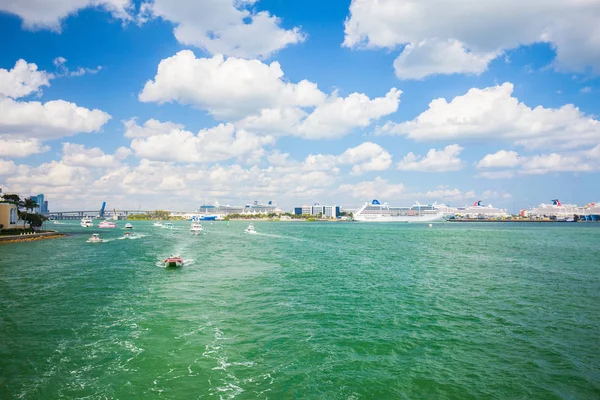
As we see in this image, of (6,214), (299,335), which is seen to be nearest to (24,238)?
(6,214)

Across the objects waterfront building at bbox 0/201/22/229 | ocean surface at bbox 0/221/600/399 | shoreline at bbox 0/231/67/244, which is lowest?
ocean surface at bbox 0/221/600/399

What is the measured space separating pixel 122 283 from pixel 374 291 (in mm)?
20822

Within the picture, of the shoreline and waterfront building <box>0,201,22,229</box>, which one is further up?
waterfront building <box>0,201,22,229</box>

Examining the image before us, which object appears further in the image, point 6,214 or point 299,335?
point 6,214

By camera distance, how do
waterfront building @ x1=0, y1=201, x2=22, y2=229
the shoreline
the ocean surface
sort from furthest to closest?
waterfront building @ x1=0, y1=201, x2=22, y2=229
the shoreline
the ocean surface

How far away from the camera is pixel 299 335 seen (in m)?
18.0

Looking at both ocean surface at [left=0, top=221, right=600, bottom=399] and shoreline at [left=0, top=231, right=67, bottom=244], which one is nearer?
ocean surface at [left=0, top=221, right=600, bottom=399]

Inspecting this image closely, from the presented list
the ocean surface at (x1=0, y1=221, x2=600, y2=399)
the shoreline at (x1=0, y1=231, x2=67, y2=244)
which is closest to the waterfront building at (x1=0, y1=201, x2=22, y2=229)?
the shoreline at (x1=0, y1=231, x2=67, y2=244)

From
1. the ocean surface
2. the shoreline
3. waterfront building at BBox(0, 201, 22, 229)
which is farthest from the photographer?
waterfront building at BBox(0, 201, 22, 229)

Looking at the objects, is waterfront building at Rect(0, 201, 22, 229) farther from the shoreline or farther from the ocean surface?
the ocean surface

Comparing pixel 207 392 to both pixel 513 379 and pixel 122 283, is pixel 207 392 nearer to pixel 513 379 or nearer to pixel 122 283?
pixel 513 379

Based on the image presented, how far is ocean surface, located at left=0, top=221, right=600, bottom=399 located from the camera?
504 inches

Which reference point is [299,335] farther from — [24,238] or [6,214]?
[6,214]

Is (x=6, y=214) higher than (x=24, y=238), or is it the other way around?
(x=6, y=214)
